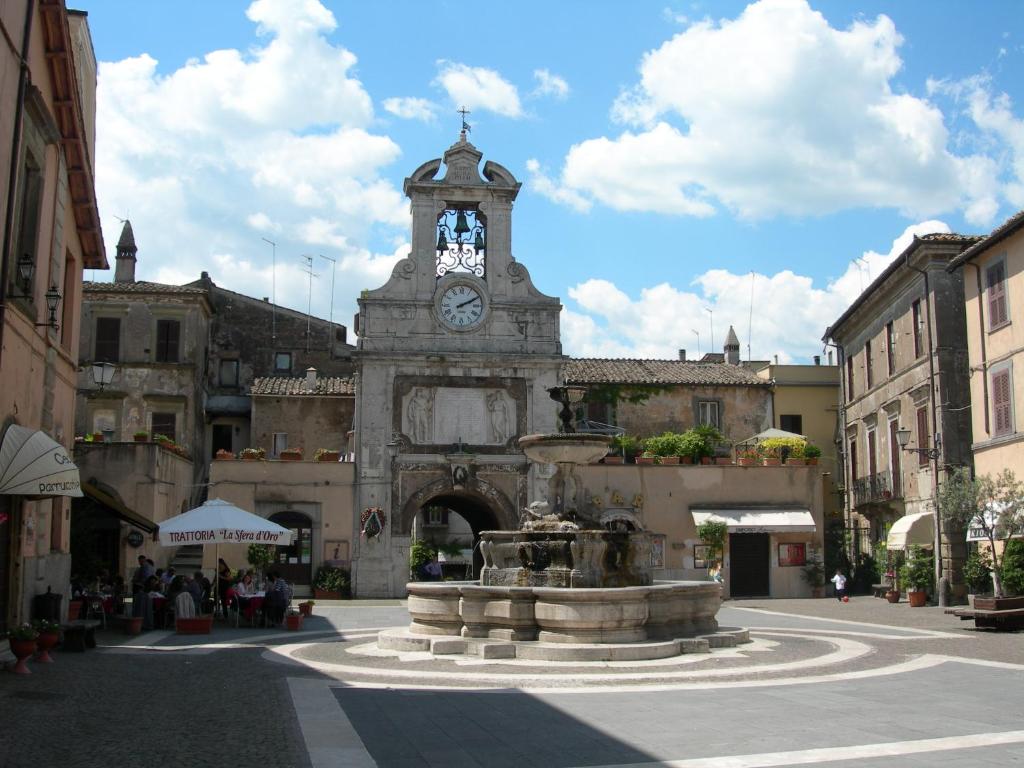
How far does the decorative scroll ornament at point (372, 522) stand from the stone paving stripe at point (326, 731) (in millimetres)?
22914

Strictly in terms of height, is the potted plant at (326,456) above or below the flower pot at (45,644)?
above

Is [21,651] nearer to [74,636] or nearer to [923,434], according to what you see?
[74,636]

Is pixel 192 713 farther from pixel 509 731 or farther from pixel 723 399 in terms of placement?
pixel 723 399

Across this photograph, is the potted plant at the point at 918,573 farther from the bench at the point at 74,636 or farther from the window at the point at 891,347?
the bench at the point at 74,636

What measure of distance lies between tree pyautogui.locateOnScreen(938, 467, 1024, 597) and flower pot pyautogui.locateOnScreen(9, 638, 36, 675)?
1838 centimetres

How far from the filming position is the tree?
22641 millimetres

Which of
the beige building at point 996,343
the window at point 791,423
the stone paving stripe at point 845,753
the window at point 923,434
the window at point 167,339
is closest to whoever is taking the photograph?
the stone paving stripe at point 845,753

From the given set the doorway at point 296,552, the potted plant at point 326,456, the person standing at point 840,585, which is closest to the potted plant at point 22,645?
the doorway at point 296,552

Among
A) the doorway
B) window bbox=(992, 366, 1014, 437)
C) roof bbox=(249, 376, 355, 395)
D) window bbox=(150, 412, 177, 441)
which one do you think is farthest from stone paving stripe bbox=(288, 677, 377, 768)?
window bbox=(150, 412, 177, 441)

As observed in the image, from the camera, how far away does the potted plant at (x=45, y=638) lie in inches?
576

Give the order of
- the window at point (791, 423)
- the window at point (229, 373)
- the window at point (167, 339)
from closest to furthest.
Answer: the window at point (167, 339) < the window at point (791, 423) < the window at point (229, 373)

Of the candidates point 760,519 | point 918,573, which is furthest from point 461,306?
point 918,573

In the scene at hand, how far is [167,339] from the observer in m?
41.7

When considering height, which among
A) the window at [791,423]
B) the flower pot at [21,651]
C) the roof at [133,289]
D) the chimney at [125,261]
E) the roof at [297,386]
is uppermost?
the chimney at [125,261]
